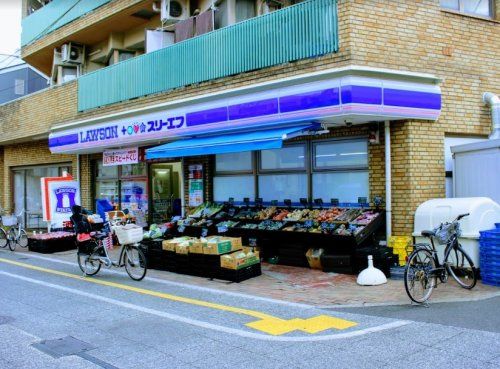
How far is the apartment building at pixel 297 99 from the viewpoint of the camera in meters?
9.77

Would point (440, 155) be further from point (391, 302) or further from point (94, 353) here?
point (94, 353)

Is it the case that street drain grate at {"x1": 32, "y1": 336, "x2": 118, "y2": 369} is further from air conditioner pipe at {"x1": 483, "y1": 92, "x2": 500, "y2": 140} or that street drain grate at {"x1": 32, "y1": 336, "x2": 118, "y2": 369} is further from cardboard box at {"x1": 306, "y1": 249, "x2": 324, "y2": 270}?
air conditioner pipe at {"x1": 483, "y1": 92, "x2": 500, "y2": 140}

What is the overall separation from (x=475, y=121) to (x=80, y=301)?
9.01 metres

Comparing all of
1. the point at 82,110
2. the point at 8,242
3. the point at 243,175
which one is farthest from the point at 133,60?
the point at 8,242

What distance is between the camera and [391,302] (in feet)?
24.9

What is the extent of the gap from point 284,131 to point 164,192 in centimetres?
722

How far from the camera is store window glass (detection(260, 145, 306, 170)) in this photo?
11.8 m

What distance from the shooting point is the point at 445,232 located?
8.20 m

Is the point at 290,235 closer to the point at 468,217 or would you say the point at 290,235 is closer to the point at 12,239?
the point at 468,217

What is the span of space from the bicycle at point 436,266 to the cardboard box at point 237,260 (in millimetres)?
3343

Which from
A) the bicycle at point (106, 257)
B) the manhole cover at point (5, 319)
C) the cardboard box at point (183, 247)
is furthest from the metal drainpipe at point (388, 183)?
the manhole cover at point (5, 319)

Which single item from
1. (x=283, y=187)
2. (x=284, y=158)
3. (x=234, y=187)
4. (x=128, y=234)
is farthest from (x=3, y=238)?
(x=284, y=158)

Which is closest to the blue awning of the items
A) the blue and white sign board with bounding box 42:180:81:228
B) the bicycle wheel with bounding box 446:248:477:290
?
the bicycle wheel with bounding box 446:248:477:290

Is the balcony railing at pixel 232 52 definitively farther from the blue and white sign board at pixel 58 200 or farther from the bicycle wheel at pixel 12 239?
the bicycle wheel at pixel 12 239
